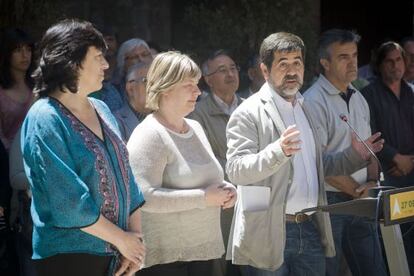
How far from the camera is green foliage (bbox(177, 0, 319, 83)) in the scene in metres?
7.12

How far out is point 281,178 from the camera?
13.5 feet

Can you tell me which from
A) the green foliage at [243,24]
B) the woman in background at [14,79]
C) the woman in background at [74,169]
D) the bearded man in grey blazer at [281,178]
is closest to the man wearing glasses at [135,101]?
the woman in background at [14,79]

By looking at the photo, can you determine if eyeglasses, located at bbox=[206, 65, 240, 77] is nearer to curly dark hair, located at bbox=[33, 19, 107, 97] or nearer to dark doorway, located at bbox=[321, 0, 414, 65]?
curly dark hair, located at bbox=[33, 19, 107, 97]

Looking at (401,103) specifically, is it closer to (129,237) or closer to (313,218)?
(313,218)

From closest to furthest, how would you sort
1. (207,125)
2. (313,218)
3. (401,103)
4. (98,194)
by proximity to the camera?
(98,194) < (313,218) < (207,125) < (401,103)

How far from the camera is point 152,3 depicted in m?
7.91

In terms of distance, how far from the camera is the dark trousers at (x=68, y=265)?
3160 mm

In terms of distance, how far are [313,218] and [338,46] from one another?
1265 mm

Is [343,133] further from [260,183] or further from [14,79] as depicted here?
[14,79]

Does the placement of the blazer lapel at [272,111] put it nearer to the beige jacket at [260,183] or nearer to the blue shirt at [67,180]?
the beige jacket at [260,183]

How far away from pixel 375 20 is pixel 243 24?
9.69ft

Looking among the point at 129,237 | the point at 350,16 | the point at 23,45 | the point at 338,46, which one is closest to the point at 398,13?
the point at 350,16

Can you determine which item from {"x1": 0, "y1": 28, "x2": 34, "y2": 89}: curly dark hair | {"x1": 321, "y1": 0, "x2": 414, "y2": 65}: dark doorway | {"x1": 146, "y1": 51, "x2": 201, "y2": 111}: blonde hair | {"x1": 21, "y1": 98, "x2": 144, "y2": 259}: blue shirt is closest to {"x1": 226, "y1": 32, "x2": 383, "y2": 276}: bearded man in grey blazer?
{"x1": 146, "y1": 51, "x2": 201, "y2": 111}: blonde hair

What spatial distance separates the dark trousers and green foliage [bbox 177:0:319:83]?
3.98 m
